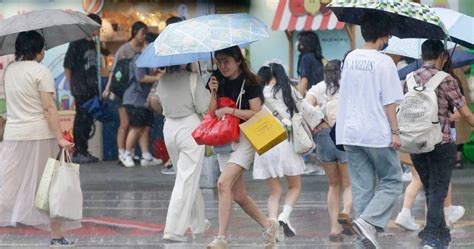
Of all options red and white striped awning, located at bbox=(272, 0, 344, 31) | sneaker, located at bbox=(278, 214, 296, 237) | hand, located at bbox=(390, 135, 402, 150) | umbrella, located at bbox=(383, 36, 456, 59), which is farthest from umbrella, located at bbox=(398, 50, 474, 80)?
red and white striped awning, located at bbox=(272, 0, 344, 31)

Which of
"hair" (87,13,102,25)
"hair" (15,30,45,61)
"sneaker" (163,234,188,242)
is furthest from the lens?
"hair" (87,13,102,25)

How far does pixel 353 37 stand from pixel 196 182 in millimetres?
6803

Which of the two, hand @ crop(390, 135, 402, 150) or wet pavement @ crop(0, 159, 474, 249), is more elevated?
hand @ crop(390, 135, 402, 150)

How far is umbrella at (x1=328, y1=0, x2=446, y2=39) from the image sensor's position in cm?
908

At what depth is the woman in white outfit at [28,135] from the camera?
1056 cm

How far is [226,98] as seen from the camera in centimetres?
1005

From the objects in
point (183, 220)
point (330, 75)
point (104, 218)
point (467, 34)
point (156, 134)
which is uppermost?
point (467, 34)

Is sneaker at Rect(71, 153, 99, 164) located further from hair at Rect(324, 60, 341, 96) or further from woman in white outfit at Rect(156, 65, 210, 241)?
hair at Rect(324, 60, 341, 96)

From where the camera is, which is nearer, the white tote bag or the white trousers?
the white tote bag

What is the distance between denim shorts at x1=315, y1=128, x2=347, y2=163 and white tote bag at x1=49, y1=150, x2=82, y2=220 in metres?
2.36

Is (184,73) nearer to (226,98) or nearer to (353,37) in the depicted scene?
(226,98)

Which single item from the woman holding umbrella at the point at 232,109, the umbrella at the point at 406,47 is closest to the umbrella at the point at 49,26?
the woman holding umbrella at the point at 232,109

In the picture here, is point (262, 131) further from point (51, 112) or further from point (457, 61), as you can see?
point (457, 61)

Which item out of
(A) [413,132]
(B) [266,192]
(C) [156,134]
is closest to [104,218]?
(B) [266,192]
